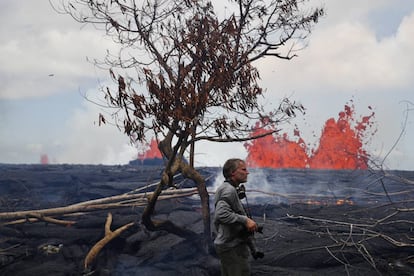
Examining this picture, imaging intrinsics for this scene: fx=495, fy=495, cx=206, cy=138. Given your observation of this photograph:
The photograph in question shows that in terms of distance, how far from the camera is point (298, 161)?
1155 inches

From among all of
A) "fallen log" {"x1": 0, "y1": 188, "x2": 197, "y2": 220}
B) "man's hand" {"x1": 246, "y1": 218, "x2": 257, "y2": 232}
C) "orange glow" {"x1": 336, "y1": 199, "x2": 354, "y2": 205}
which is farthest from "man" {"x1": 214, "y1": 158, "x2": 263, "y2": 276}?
"orange glow" {"x1": 336, "y1": 199, "x2": 354, "y2": 205}

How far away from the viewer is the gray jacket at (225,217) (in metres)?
4.96

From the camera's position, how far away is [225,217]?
4.92 meters

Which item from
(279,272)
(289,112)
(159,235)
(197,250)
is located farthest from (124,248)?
(289,112)

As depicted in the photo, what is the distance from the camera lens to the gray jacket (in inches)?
195

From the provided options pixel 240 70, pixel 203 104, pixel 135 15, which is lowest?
pixel 203 104

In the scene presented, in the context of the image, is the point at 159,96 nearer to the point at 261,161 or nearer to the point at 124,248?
the point at 124,248

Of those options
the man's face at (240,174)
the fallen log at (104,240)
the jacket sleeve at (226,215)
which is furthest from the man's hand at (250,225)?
the fallen log at (104,240)

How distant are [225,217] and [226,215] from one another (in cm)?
2

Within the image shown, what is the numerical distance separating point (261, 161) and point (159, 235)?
21.7m

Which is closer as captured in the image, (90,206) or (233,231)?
(233,231)

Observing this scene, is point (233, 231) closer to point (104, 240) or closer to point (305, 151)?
point (104, 240)

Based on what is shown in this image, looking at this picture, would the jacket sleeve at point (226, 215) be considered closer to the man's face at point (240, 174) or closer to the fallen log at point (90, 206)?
the man's face at point (240, 174)

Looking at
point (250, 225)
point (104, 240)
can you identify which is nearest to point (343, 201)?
point (104, 240)
